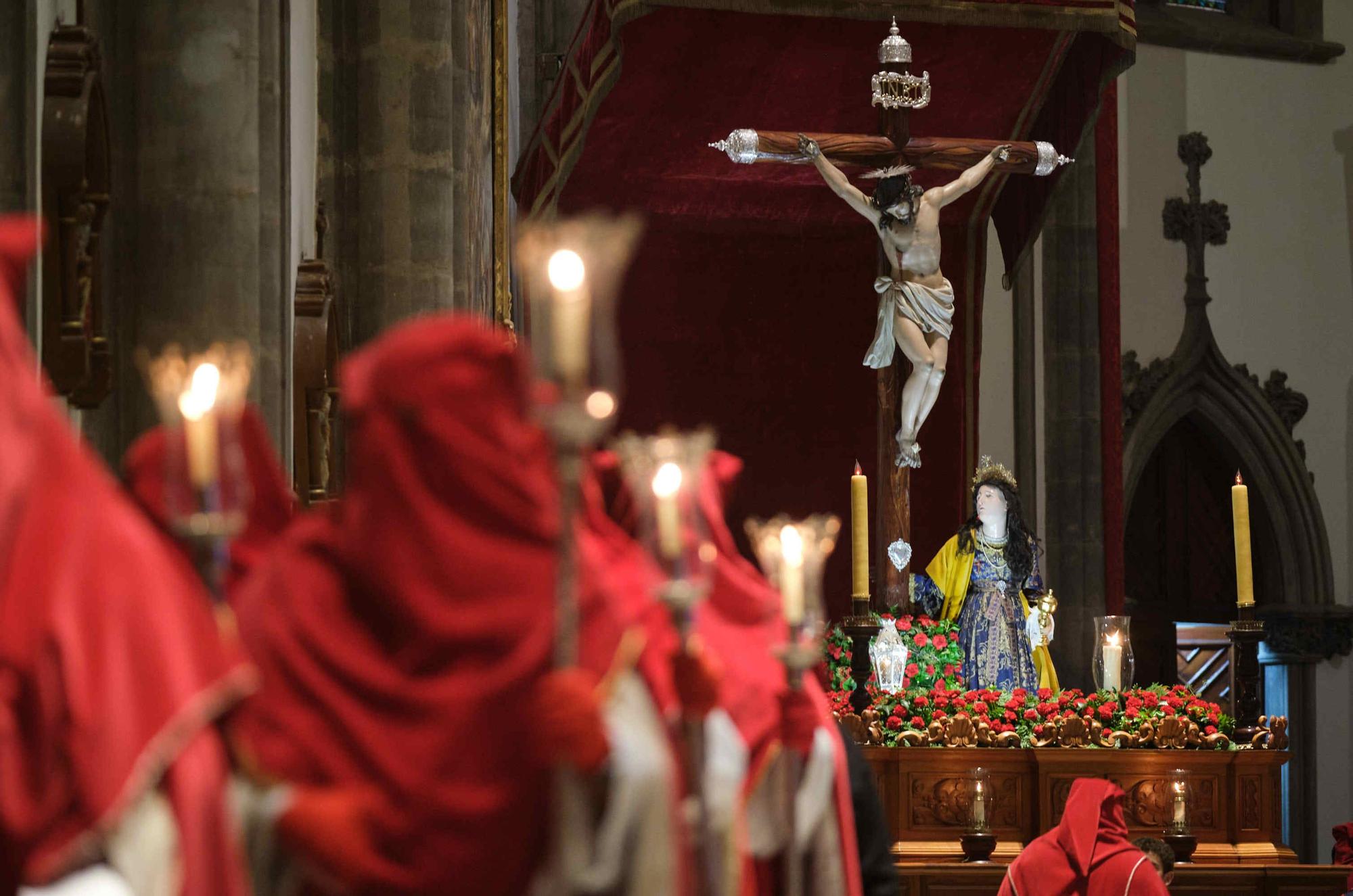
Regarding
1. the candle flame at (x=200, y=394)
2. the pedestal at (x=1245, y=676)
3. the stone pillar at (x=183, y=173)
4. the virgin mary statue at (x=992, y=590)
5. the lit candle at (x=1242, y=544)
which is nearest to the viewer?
the candle flame at (x=200, y=394)

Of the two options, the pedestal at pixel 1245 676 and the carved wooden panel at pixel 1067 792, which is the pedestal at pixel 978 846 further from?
the pedestal at pixel 1245 676

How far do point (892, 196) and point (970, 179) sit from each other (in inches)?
16.1

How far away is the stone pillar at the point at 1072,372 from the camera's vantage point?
16.2 metres

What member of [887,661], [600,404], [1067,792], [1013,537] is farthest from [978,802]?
[600,404]

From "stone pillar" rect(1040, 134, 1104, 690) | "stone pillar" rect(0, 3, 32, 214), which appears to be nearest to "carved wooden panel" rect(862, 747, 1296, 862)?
"stone pillar" rect(0, 3, 32, 214)

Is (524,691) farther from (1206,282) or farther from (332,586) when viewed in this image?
(1206,282)

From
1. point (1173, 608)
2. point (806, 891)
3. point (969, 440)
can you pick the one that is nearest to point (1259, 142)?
point (1173, 608)

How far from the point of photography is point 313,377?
24.6 feet

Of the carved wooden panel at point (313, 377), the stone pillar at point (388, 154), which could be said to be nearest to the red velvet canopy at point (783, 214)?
the stone pillar at point (388, 154)

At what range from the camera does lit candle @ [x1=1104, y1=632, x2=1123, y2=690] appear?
30.1 ft

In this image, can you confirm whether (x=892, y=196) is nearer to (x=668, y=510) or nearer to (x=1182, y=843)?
(x=1182, y=843)

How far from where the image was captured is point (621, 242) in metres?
2.34

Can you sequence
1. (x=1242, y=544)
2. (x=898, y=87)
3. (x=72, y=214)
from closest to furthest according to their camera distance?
(x=72, y=214)
(x=1242, y=544)
(x=898, y=87)

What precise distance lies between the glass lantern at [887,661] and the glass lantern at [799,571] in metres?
6.26
